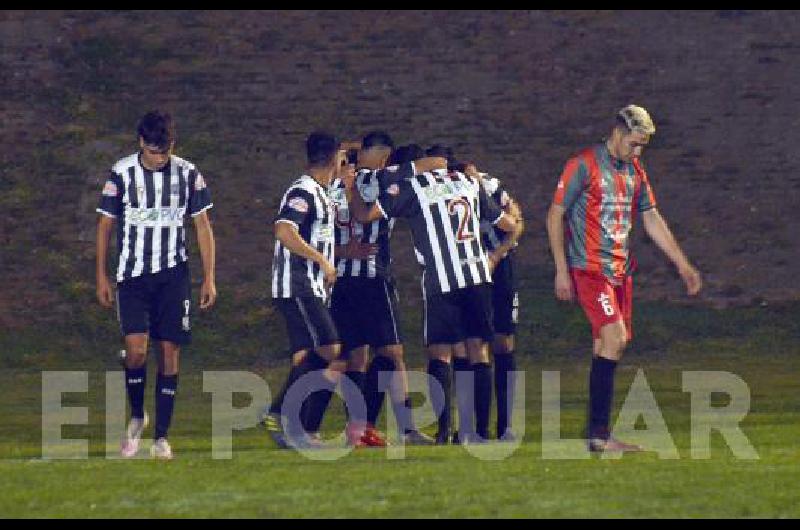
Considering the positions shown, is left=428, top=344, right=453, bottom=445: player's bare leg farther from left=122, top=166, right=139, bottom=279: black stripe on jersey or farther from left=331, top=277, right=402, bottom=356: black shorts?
left=122, top=166, right=139, bottom=279: black stripe on jersey

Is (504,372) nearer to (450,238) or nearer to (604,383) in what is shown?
(450,238)

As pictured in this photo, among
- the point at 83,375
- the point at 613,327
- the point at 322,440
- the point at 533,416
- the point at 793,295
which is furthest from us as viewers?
the point at 793,295

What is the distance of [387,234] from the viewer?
1426 cm

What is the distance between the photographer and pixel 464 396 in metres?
13.9

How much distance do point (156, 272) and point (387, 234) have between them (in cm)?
180

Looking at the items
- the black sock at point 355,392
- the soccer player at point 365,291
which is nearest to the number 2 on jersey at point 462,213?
A: the soccer player at point 365,291

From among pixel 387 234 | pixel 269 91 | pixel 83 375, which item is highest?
pixel 269 91

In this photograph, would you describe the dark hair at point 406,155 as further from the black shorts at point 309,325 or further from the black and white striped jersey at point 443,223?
the black shorts at point 309,325

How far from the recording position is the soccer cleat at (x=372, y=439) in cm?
1348

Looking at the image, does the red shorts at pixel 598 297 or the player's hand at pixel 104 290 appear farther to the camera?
the player's hand at pixel 104 290

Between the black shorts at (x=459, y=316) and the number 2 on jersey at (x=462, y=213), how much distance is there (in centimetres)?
32

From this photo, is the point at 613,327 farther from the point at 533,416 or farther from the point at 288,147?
the point at 288,147

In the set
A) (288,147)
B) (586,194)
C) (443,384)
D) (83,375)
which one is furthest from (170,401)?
(288,147)

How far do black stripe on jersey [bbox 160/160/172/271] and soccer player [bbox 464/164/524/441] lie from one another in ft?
7.30
